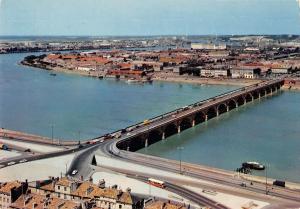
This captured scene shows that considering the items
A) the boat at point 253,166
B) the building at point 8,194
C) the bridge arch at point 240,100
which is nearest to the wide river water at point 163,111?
the boat at point 253,166

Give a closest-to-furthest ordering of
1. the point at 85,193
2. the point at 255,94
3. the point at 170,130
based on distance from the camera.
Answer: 1. the point at 85,193
2. the point at 170,130
3. the point at 255,94

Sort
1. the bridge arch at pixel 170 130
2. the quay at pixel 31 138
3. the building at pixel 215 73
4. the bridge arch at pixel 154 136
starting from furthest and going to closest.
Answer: the building at pixel 215 73
the bridge arch at pixel 170 130
the bridge arch at pixel 154 136
the quay at pixel 31 138

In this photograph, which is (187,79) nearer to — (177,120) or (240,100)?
(240,100)

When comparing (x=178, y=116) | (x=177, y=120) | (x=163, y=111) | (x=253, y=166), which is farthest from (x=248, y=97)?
(x=253, y=166)

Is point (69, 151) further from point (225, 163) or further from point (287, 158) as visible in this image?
point (287, 158)

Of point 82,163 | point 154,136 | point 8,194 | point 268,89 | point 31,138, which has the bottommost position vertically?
point 268,89

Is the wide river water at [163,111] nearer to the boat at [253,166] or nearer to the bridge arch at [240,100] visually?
the boat at [253,166]
